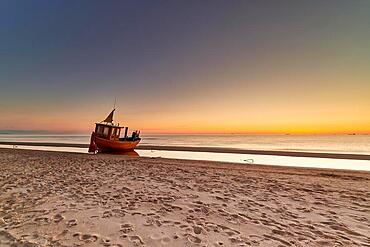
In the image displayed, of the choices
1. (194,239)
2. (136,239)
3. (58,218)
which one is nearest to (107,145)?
(58,218)

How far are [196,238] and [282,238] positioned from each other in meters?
1.47

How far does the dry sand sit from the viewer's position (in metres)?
3.79

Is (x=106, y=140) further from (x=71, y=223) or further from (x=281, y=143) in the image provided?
(x=281, y=143)

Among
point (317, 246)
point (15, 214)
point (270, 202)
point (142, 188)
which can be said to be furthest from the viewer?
point (142, 188)

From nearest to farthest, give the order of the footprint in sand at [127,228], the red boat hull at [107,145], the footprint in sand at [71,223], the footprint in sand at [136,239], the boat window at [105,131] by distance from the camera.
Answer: the footprint in sand at [136,239] < the footprint in sand at [127,228] < the footprint in sand at [71,223] < the red boat hull at [107,145] < the boat window at [105,131]

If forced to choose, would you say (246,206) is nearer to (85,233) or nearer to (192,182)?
(192,182)

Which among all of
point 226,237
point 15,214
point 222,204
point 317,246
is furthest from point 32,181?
point 317,246

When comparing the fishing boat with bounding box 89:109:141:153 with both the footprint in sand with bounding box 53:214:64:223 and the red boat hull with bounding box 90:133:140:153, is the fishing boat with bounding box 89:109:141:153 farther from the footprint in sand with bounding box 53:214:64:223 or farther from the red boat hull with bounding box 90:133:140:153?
the footprint in sand with bounding box 53:214:64:223

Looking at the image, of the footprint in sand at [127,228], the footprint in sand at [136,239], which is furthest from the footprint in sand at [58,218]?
the footprint in sand at [136,239]

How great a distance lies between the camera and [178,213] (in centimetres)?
499

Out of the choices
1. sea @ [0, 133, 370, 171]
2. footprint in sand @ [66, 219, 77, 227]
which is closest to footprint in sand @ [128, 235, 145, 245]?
footprint in sand @ [66, 219, 77, 227]

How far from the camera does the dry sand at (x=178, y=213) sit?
379 centimetres

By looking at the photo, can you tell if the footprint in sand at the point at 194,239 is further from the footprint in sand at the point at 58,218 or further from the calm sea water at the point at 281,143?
the calm sea water at the point at 281,143

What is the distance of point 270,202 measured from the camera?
19.4 ft
